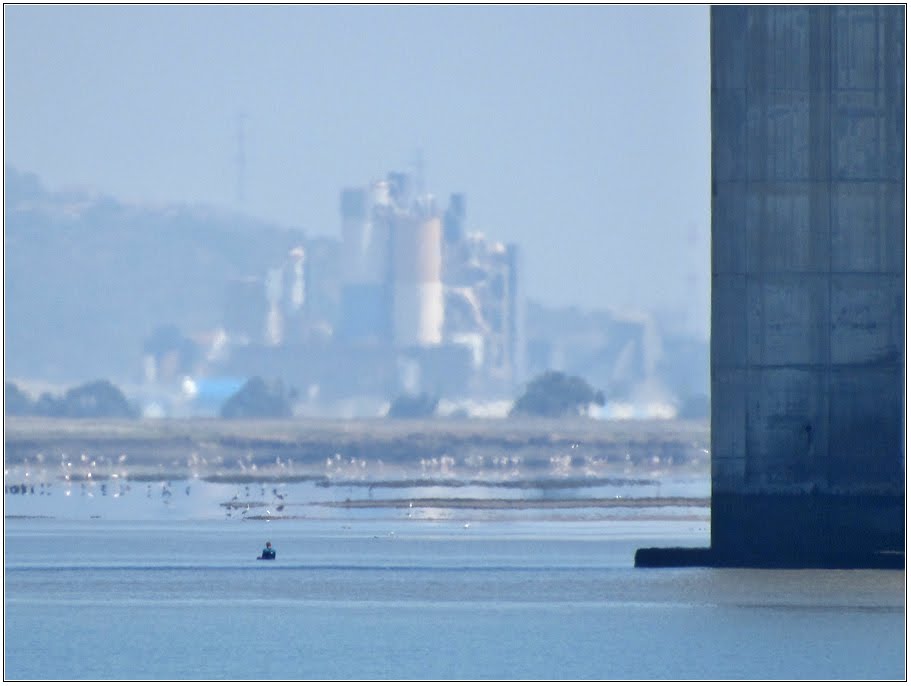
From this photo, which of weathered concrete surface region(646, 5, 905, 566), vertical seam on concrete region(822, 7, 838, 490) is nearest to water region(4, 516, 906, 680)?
weathered concrete surface region(646, 5, 905, 566)

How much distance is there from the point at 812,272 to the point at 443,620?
922 cm

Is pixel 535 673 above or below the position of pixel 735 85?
below

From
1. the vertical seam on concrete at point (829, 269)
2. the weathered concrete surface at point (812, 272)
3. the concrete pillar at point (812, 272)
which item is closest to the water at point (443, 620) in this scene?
the weathered concrete surface at point (812, 272)

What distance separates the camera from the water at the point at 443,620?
1614 inches

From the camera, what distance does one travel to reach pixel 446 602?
53.1 metres

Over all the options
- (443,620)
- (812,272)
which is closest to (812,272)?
(812,272)

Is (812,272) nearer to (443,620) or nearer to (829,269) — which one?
(829,269)

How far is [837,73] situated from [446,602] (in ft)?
40.3

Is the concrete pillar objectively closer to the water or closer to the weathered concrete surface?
the weathered concrete surface

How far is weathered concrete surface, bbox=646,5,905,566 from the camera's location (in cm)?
5012

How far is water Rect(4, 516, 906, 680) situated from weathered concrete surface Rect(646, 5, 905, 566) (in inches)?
56.6

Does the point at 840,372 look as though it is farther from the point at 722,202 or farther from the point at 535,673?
the point at 535,673

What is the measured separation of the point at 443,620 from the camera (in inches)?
1897

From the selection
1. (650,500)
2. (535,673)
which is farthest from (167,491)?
(535,673)
